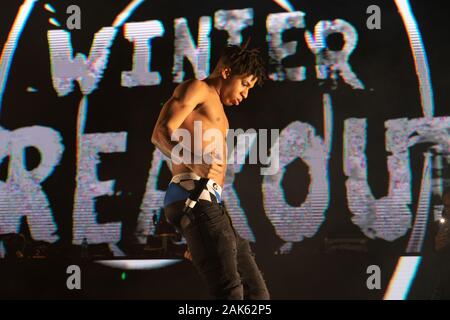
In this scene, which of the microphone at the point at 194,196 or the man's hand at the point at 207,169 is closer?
the microphone at the point at 194,196

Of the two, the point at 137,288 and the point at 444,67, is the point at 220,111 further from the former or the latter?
the point at 444,67

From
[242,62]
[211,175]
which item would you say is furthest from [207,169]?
[242,62]

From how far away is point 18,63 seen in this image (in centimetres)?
547

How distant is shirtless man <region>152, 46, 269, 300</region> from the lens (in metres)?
2.55

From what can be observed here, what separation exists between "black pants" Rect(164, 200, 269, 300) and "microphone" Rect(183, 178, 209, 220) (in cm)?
2

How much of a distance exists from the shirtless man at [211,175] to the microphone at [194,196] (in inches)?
0.7

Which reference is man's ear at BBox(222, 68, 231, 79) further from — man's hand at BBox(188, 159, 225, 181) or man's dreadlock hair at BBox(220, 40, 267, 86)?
man's hand at BBox(188, 159, 225, 181)

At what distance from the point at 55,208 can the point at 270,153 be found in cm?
193

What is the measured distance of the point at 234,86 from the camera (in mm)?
2891

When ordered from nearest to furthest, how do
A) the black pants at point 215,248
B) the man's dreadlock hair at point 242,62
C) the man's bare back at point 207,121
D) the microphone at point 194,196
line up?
the black pants at point 215,248 → the microphone at point 194,196 → the man's bare back at point 207,121 → the man's dreadlock hair at point 242,62

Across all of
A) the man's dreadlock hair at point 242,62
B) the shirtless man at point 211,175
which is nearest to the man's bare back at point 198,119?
the shirtless man at point 211,175

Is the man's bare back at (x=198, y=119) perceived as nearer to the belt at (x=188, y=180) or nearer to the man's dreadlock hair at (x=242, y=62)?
the belt at (x=188, y=180)

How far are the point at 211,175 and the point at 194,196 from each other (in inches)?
6.2

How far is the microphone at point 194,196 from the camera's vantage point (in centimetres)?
263
